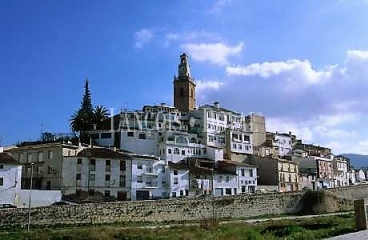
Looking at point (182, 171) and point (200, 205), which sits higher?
point (182, 171)

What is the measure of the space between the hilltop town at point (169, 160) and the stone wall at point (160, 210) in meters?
5.50

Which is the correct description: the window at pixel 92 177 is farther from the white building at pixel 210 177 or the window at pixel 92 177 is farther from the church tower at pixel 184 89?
the church tower at pixel 184 89

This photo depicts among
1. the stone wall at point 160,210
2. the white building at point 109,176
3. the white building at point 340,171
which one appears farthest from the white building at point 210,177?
the white building at point 340,171

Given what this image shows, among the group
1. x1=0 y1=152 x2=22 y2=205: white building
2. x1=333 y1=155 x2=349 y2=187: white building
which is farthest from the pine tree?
x1=333 y1=155 x2=349 y2=187: white building

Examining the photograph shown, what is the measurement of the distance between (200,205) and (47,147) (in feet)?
71.5

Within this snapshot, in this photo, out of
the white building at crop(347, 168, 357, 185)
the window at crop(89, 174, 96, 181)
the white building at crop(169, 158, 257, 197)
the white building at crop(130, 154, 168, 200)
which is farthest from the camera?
the white building at crop(347, 168, 357, 185)

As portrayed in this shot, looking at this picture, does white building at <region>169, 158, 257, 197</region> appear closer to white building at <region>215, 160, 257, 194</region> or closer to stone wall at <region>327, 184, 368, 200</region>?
white building at <region>215, 160, 257, 194</region>

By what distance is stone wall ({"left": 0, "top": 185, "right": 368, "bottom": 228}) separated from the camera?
4619 centimetres

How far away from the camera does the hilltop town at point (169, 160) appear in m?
60.2

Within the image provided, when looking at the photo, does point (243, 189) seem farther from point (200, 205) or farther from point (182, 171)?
point (200, 205)

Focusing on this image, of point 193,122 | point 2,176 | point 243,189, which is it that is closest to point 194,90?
point 193,122

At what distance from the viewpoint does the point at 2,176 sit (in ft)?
169

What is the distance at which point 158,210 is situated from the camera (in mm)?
54094

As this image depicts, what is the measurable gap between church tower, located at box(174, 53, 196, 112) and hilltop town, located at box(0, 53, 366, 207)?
0.69 ft
